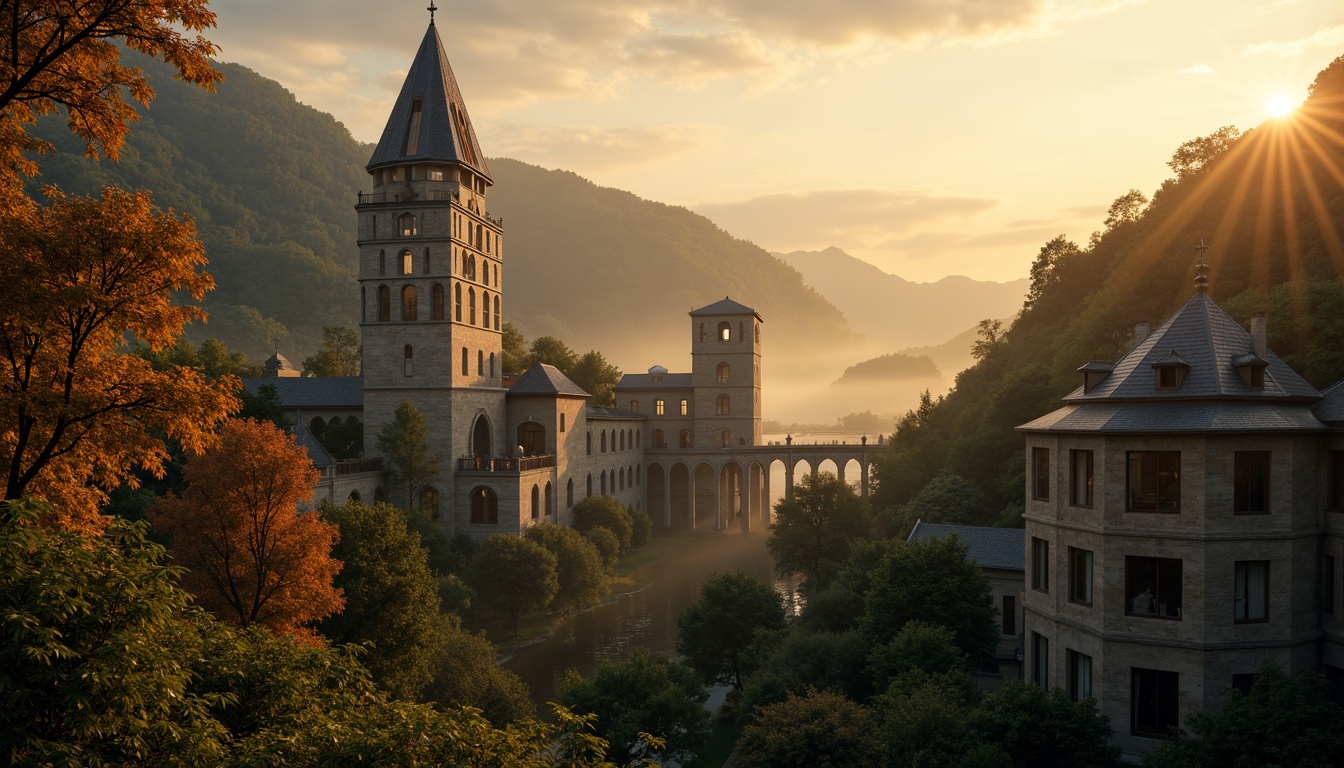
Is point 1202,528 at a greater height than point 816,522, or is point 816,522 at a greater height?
point 1202,528

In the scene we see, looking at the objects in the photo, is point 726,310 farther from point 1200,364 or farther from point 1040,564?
point 1200,364

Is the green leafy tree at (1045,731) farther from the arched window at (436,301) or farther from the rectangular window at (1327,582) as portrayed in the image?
the arched window at (436,301)

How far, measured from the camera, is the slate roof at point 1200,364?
2314cm

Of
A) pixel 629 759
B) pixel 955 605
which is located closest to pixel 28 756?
pixel 629 759

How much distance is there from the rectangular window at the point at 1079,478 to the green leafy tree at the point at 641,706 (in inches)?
567

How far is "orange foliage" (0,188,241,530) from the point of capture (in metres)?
13.0

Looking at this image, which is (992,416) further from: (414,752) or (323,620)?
(414,752)

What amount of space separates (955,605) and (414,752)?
1015 inches

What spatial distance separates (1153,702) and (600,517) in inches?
1952

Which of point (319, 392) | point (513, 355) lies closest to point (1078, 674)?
point (319, 392)

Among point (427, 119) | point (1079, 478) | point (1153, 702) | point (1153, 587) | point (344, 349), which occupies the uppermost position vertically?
point (427, 119)

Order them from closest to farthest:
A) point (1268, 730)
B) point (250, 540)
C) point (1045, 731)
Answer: point (1268, 730), point (1045, 731), point (250, 540)

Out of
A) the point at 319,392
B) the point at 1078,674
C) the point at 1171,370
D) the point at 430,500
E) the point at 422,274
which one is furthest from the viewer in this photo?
the point at 319,392

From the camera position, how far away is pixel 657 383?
93.1 m
